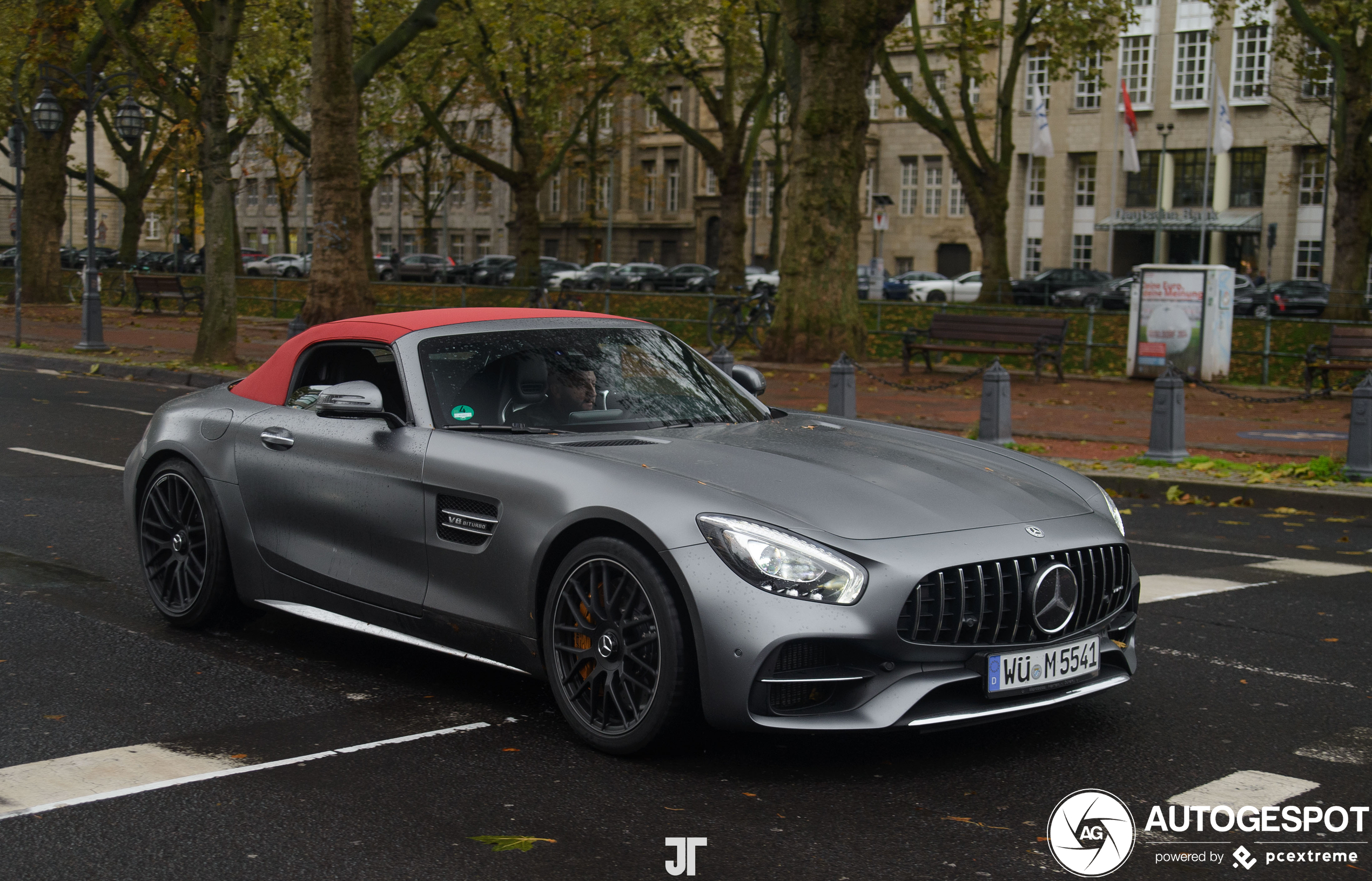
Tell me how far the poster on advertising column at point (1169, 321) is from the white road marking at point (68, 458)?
14.5 meters

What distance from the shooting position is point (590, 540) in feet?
14.9

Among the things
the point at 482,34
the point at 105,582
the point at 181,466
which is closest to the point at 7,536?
the point at 105,582

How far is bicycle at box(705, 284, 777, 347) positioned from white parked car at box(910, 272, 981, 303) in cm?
3024

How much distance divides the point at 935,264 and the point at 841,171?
53.1m

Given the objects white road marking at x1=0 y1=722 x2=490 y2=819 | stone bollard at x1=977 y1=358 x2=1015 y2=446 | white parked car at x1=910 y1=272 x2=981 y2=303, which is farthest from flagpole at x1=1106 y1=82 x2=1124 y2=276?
white road marking at x1=0 y1=722 x2=490 y2=819

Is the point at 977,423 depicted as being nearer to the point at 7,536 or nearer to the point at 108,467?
the point at 108,467

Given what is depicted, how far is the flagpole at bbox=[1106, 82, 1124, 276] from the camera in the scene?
214ft

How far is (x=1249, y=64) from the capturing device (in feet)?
206

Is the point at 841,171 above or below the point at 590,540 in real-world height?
above

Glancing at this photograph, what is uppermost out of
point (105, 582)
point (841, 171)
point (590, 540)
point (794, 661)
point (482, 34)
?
point (482, 34)

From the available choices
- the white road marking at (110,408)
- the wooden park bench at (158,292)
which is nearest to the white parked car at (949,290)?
the wooden park bench at (158,292)

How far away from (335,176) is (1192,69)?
2092 inches

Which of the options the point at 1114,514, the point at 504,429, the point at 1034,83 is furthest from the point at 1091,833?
the point at 1034,83

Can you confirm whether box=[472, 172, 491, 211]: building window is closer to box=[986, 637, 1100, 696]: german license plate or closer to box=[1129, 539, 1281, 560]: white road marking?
box=[1129, 539, 1281, 560]: white road marking
